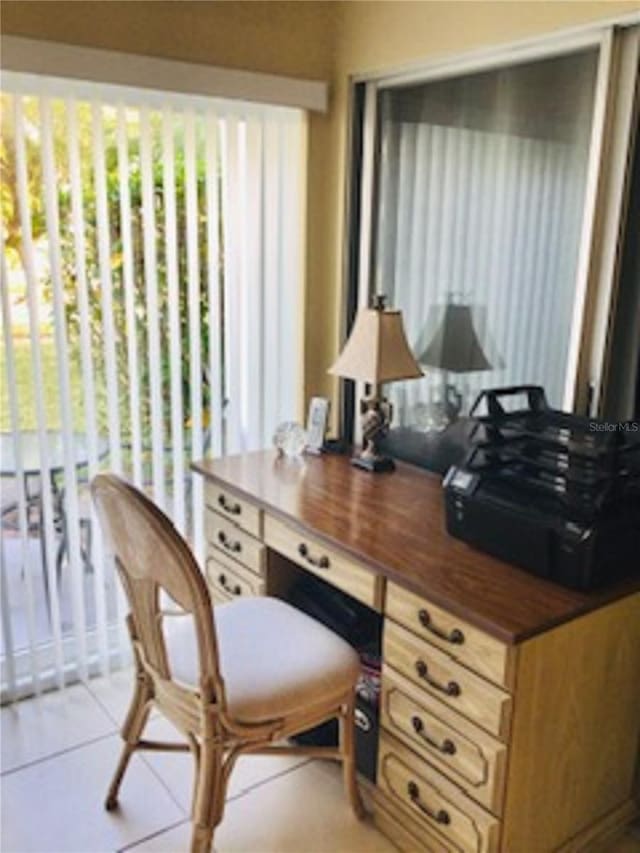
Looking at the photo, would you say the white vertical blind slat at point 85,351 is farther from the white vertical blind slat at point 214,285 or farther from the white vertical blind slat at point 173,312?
the white vertical blind slat at point 214,285

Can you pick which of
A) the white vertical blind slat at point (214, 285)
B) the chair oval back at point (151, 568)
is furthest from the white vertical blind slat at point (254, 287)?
the chair oval back at point (151, 568)

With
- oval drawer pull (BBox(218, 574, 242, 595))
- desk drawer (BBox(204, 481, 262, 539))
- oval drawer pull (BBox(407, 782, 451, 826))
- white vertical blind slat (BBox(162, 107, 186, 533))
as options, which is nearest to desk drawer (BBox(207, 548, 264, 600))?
oval drawer pull (BBox(218, 574, 242, 595))

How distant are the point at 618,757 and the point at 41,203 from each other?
2093 millimetres

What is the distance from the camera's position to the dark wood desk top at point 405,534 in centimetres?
149

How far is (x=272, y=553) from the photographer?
7.18 feet

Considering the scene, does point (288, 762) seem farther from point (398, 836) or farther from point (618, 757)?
point (618, 757)

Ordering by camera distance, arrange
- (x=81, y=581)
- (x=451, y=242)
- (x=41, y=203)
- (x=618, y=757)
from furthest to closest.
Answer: (x=81, y=581)
(x=451, y=242)
(x=41, y=203)
(x=618, y=757)

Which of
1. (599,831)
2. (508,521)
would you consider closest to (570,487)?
(508,521)

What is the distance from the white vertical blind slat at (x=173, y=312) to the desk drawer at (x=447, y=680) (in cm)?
109

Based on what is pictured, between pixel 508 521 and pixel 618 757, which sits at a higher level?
pixel 508 521

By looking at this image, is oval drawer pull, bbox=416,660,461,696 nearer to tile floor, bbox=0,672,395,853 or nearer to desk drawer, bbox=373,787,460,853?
desk drawer, bbox=373,787,460,853

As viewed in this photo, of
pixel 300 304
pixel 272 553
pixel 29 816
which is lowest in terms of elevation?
pixel 29 816

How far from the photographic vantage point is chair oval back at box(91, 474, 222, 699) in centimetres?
152

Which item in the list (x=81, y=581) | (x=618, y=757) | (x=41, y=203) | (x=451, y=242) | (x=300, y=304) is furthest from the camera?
(x=300, y=304)
